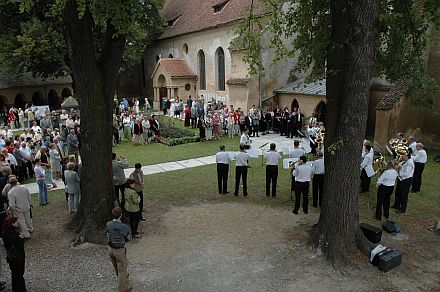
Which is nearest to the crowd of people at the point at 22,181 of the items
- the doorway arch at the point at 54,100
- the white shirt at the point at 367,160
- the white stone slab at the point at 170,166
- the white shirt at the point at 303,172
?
the white stone slab at the point at 170,166

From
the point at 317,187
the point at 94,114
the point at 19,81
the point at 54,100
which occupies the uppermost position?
the point at 19,81

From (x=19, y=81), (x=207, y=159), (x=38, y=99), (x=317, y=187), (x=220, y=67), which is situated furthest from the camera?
(x=38, y=99)

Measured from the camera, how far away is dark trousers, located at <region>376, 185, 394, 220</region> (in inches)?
427

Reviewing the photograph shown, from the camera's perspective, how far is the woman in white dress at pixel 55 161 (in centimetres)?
1479

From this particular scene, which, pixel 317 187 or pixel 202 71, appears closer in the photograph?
pixel 317 187

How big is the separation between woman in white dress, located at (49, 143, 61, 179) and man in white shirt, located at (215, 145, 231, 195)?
6.49 metres

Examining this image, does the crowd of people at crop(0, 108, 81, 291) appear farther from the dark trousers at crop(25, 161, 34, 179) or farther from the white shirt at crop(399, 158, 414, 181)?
the white shirt at crop(399, 158, 414, 181)

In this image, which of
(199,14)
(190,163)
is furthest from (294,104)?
(199,14)

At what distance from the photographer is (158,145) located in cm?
2264

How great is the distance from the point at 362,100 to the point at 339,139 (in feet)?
3.24

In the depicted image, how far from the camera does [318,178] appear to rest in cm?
1198

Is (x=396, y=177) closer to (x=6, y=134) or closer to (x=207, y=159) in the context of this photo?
(x=207, y=159)

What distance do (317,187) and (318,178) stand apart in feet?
1.10

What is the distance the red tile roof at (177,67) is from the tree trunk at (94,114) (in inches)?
1029
